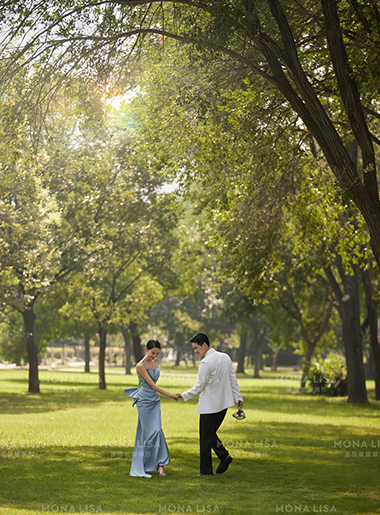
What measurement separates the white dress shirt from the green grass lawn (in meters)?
1.08

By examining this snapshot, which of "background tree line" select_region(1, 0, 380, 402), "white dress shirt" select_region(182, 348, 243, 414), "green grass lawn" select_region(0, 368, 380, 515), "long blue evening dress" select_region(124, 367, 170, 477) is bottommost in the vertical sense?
"green grass lawn" select_region(0, 368, 380, 515)

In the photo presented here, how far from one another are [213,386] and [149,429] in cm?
117

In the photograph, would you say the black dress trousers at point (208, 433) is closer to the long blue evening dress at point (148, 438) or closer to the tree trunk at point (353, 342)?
the long blue evening dress at point (148, 438)

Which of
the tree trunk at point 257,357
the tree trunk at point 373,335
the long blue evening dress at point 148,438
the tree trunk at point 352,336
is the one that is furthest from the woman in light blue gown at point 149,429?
→ the tree trunk at point 257,357

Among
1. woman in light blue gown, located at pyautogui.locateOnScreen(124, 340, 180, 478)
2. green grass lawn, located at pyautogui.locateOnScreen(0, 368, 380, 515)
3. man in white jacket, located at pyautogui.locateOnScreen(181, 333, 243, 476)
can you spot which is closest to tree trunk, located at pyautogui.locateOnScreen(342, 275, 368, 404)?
green grass lawn, located at pyautogui.locateOnScreen(0, 368, 380, 515)

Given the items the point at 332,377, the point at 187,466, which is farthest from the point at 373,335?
the point at 187,466

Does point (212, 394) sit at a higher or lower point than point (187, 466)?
higher

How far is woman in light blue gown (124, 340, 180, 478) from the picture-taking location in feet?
30.7

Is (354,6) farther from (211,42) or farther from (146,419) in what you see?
(146,419)

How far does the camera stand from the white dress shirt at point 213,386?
9203mm

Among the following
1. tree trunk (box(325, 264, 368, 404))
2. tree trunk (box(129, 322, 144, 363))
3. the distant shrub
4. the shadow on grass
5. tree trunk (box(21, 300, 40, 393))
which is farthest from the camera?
tree trunk (box(129, 322, 144, 363))

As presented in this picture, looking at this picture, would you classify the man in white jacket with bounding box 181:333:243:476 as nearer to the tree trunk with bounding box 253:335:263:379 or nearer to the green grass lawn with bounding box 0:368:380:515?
the green grass lawn with bounding box 0:368:380:515

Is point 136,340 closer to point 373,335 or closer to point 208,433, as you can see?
point 373,335

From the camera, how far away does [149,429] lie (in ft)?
30.8
